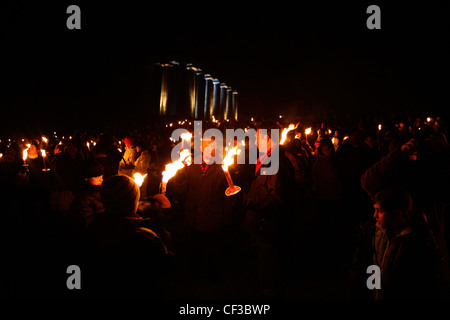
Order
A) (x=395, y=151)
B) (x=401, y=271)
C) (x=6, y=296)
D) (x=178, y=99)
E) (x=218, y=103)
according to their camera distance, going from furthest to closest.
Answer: (x=218, y=103) < (x=178, y=99) < (x=6, y=296) < (x=395, y=151) < (x=401, y=271)

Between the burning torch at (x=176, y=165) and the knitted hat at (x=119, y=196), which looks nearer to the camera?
the knitted hat at (x=119, y=196)

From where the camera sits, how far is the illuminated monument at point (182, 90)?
40706 mm

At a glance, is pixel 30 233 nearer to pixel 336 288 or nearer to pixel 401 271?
pixel 336 288

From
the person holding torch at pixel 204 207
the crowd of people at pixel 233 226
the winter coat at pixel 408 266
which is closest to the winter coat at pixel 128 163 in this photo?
the crowd of people at pixel 233 226

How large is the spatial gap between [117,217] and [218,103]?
61569 mm

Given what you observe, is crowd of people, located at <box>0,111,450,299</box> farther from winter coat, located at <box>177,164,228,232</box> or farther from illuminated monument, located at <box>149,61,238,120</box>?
illuminated monument, located at <box>149,61,238,120</box>

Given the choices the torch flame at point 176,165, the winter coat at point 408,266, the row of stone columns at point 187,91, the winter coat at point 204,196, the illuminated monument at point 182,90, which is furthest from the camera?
the row of stone columns at point 187,91

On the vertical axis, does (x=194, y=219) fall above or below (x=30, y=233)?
above

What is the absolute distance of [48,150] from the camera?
10.4 metres

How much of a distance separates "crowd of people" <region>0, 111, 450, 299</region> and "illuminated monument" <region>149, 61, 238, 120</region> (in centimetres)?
2831

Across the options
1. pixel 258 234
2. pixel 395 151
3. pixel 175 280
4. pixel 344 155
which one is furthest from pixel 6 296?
pixel 344 155

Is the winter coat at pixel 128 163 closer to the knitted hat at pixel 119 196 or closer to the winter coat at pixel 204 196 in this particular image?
the winter coat at pixel 204 196

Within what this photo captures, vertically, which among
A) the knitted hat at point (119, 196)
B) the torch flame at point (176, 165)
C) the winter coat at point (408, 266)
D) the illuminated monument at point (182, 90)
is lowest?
the winter coat at point (408, 266)

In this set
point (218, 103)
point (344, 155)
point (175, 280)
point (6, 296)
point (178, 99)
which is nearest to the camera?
point (6, 296)
